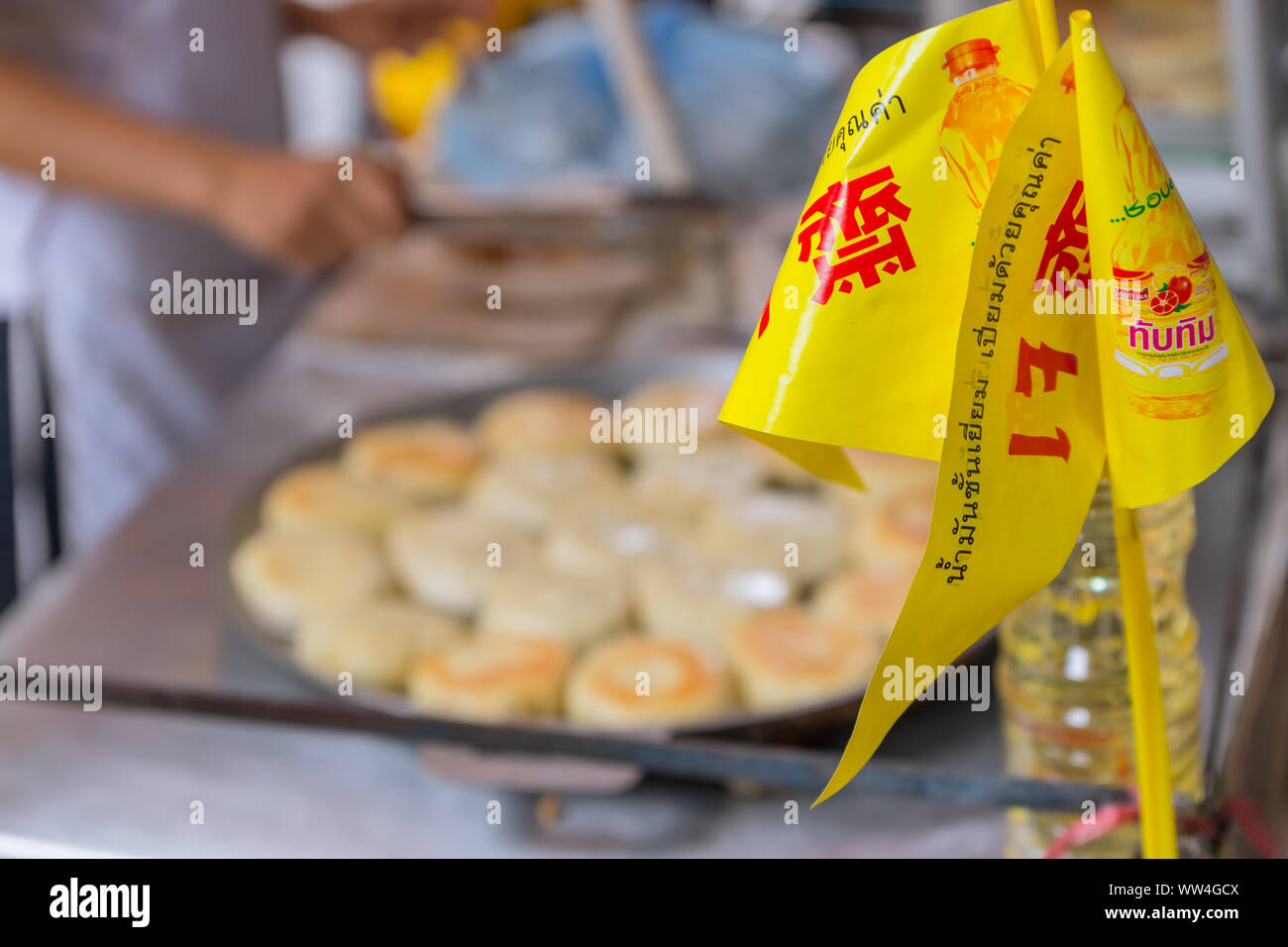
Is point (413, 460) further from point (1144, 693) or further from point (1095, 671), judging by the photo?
point (1144, 693)

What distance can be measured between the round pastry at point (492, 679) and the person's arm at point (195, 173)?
769 mm

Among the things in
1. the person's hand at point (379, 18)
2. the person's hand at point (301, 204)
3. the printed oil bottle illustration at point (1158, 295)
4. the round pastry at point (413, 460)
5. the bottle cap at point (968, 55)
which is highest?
the person's hand at point (379, 18)

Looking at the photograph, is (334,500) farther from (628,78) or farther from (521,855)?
(628,78)

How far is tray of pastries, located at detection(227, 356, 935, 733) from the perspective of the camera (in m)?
0.94

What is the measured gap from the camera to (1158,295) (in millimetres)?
446

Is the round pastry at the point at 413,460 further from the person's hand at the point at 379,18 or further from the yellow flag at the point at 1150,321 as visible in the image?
the person's hand at the point at 379,18

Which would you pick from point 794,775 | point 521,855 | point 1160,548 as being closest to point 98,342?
point 521,855

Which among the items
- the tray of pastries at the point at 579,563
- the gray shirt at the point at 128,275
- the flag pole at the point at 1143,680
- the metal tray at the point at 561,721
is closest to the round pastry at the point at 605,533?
the tray of pastries at the point at 579,563

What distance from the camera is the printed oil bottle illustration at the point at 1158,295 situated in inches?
17.5

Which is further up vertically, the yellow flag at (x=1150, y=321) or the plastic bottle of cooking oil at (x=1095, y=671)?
the yellow flag at (x=1150, y=321)

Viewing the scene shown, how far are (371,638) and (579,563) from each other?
0.23m

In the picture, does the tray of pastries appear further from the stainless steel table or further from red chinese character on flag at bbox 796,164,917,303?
red chinese character on flag at bbox 796,164,917,303

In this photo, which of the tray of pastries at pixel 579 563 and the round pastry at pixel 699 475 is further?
the round pastry at pixel 699 475

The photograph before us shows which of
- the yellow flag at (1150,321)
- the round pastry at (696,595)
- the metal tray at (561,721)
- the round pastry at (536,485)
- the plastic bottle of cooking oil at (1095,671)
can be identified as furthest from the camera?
the round pastry at (536,485)
